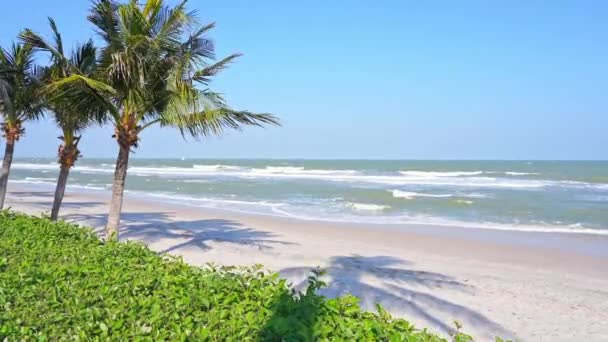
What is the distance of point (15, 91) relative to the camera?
11.2 meters

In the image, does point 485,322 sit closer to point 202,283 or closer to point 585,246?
point 202,283

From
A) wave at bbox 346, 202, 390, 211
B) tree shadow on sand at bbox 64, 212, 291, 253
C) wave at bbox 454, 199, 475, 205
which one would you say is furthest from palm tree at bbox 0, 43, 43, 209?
wave at bbox 454, 199, 475, 205

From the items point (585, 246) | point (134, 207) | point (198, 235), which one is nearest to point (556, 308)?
point (585, 246)

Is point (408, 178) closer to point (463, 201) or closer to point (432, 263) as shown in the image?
point (463, 201)

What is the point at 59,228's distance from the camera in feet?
20.4

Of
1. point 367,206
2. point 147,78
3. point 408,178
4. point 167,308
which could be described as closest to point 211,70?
point 147,78

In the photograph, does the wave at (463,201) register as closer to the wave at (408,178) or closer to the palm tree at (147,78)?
the wave at (408,178)

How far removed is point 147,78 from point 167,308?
5.14 metres

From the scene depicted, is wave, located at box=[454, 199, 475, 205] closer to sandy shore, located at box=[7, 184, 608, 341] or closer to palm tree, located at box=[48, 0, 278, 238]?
sandy shore, located at box=[7, 184, 608, 341]

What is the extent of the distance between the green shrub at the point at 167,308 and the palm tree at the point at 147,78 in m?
3.66

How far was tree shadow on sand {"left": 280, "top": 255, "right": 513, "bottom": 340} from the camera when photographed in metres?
6.30

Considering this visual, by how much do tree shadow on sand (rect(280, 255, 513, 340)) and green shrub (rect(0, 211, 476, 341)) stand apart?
334 cm

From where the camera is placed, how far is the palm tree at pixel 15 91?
35.0ft

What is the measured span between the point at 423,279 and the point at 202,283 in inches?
237
